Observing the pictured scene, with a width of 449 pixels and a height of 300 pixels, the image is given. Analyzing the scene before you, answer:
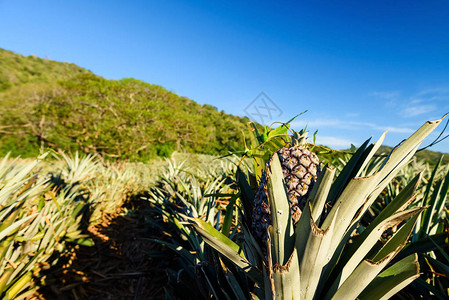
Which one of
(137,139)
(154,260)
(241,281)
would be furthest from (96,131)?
(241,281)

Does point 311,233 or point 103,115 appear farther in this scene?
point 103,115

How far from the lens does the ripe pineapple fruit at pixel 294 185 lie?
69 cm

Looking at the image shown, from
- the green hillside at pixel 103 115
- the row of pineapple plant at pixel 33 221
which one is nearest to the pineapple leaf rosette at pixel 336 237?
the row of pineapple plant at pixel 33 221

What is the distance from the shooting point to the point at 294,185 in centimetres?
70

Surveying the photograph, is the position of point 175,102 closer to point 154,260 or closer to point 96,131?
point 96,131

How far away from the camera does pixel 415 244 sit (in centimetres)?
69

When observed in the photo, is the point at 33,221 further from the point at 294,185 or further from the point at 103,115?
the point at 103,115

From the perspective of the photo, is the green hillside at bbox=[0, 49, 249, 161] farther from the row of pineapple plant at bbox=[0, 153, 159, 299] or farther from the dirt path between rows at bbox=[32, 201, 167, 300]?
the dirt path between rows at bbox=[32, 201, 167, 300]

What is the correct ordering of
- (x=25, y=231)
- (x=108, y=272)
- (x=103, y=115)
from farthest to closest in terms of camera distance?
(x=103, y=115) < (x=108, y=272) < (x=25, y=231)

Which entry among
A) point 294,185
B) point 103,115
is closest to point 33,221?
point 294,185

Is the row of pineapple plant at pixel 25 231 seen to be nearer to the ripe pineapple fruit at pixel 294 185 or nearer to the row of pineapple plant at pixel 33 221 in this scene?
the row of pineapple plant at pixel 33 221

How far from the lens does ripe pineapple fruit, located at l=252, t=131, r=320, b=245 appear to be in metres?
0.69

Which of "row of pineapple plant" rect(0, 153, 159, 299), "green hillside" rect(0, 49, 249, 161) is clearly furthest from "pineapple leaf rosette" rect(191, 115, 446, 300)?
"green hillside" rect(0, 49, 249, 161)

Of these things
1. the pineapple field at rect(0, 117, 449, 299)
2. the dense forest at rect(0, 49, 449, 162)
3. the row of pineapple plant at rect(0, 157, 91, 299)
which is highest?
the dense forest at rect(0, 49, 449, 162)
